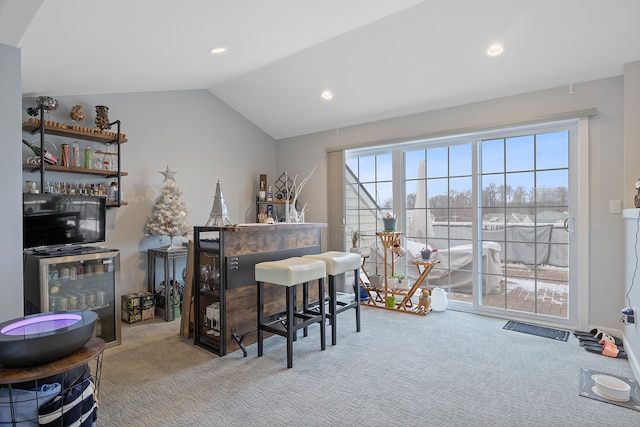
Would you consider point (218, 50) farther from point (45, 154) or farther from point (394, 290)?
point (394, 290)

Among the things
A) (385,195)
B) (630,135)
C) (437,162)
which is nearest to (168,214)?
(385,195)

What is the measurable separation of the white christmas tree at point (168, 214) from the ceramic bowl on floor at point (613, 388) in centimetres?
392

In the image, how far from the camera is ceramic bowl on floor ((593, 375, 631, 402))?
2051 mm

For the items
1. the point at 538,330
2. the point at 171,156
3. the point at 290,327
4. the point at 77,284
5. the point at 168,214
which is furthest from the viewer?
the point at 171,156

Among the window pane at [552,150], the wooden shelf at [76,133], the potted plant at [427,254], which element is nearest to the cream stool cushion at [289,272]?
the potted plant at [427,254]

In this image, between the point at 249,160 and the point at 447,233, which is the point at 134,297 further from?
the point at 447,233

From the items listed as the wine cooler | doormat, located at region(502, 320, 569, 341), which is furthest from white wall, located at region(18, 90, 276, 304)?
doormat, located at region(502, 320, 569, 341)

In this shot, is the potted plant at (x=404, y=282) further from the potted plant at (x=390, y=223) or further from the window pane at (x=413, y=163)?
the window pane at (x=413, y=163)

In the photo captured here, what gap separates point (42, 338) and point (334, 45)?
10.7 ft

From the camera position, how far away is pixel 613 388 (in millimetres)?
2080

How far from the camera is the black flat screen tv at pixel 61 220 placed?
105 inches

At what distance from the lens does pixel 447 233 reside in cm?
409

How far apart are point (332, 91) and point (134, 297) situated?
326cm

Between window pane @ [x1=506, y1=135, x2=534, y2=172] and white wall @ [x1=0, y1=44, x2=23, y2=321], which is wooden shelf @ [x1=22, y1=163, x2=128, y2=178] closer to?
white wall @ [x1=0, y1=44, x2=23, y2=321]
